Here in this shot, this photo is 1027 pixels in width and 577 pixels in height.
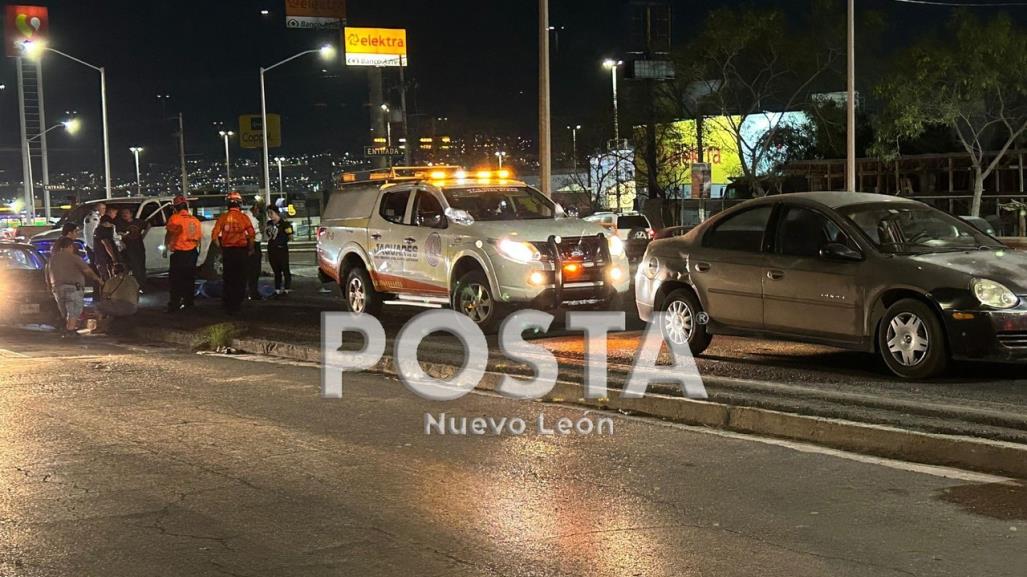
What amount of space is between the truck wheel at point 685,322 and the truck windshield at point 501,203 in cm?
297

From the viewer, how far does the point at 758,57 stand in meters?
39.2

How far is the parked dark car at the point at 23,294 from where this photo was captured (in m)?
17.8

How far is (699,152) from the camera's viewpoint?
43.9m

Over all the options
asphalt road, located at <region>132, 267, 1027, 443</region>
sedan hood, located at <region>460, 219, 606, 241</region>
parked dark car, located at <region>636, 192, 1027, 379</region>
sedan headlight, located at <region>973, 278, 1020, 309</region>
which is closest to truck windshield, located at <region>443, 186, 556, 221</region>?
sedan hood, located at <region>460, 219, 606, 241</region>

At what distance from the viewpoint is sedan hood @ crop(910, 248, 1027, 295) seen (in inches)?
368

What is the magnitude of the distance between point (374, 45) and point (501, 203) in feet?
185

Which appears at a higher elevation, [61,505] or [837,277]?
[837,277]

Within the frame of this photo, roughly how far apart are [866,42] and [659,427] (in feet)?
114

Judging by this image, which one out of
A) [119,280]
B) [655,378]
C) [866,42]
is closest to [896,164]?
[866,42]

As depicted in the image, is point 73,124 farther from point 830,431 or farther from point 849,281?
point 830,431

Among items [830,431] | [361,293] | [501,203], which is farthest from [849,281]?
[361,293]

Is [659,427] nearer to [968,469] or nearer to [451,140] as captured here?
[968,469]

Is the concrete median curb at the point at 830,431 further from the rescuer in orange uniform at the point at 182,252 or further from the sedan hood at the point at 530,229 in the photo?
the rescuer in orange uniform at the point at 182,252
